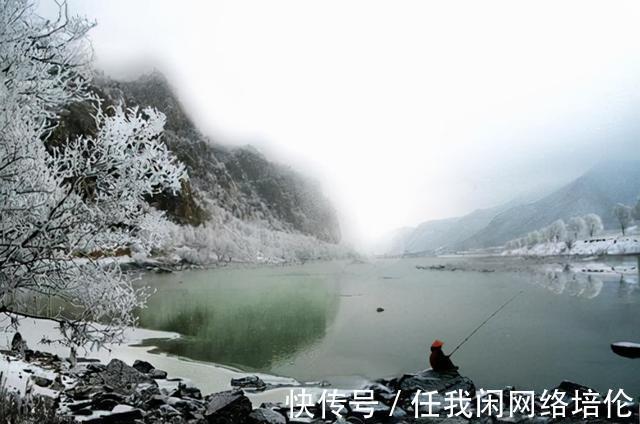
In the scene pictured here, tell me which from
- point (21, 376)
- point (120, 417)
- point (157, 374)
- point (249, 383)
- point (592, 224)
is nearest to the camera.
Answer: point (120, 417)

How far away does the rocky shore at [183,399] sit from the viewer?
10.0 meters

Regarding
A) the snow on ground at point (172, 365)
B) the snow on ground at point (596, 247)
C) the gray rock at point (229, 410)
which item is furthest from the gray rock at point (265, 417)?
the snow on ground at point (596, 247)

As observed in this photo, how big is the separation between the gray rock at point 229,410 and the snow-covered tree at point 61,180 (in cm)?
314

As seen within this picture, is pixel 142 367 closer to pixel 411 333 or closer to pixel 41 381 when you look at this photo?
pixel 41 381

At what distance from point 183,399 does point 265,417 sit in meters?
2.64

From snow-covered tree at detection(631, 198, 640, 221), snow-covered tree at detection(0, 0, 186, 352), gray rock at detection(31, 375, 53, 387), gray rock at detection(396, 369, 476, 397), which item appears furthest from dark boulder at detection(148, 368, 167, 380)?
snow-covered tree at detection(631, 198, 640, 221)

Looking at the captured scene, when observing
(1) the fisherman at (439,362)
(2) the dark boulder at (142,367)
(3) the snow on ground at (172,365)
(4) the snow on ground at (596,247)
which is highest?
(4) the snow on ground at (596,247)

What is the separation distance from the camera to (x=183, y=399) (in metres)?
12.4

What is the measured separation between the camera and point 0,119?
25.3 feet

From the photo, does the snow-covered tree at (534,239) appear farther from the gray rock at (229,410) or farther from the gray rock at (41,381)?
the gray rock at (41,381)

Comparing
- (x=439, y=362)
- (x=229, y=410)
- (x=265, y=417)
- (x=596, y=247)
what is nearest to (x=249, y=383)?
(x=265, y=417)

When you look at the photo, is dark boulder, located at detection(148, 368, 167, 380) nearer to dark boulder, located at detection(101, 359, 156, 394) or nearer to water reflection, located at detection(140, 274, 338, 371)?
dark boulder, located at detection(101, 359, 156, 394)

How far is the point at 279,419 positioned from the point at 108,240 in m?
5.92

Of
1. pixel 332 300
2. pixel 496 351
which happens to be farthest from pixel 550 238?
pixel 496 351
